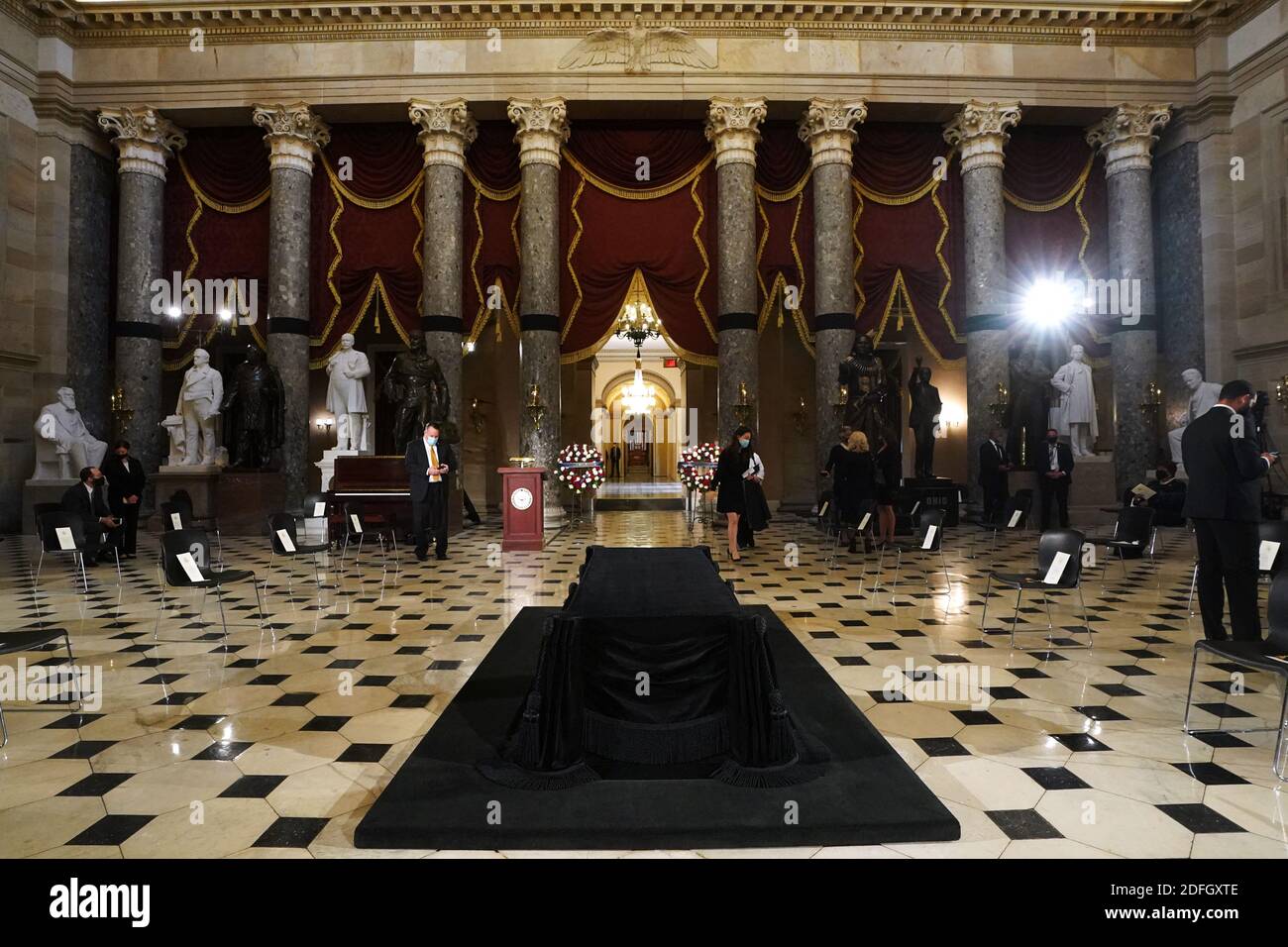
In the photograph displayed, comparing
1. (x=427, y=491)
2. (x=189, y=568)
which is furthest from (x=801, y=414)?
(x=189, y=568)

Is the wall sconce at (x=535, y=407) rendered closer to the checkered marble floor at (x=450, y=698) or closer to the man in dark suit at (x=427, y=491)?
the man in dark suit at (x=427, y=491)

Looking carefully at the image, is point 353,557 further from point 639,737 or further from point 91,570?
point 639,737

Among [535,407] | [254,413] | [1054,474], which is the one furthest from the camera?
[535,407]

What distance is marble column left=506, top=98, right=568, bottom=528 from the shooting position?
503 inches

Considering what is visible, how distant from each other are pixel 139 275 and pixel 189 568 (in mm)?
10918

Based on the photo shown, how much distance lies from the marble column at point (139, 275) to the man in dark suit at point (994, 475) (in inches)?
584

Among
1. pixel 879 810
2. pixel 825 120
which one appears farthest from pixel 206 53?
pixel 879 810

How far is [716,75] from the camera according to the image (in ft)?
42.5

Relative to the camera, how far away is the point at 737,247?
42.5 ft

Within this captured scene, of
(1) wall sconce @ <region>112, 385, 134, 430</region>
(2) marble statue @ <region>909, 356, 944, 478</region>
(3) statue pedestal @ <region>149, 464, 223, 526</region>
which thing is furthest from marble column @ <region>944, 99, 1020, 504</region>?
(1) wall sconce @ <region>112, 385, 134, 430</region>

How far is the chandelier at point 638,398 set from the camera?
2891 centimetres

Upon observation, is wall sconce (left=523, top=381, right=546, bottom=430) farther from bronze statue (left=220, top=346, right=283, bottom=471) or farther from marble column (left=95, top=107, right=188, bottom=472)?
marble column (left=95, top=107, right=188, bottom=472)

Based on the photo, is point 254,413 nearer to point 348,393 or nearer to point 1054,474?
point 348,393

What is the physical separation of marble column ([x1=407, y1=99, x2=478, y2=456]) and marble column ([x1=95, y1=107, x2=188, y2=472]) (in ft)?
16.3
